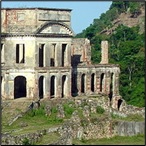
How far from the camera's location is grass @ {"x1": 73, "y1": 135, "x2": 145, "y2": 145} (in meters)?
43.8

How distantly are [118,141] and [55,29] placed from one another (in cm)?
1040

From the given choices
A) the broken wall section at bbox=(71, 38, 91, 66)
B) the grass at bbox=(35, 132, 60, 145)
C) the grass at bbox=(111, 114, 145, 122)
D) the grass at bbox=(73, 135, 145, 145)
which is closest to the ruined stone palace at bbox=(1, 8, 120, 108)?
the grass at bbox=(111, 114, 145, 122)

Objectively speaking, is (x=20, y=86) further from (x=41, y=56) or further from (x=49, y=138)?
(x=49, y=138)

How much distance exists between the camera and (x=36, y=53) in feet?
171

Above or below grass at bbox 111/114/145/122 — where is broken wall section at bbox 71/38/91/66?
above

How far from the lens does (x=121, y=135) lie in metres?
47.6

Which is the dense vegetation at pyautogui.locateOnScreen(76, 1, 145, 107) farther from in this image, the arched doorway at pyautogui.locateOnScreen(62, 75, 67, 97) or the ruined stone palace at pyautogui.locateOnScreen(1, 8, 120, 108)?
the ruined stone palace at pyautogui.locateOnScreen(1, 8, 120, 108)

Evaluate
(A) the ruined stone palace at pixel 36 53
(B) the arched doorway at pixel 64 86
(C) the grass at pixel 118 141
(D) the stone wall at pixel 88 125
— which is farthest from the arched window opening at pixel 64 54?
(C) the grass at pixel 118 141

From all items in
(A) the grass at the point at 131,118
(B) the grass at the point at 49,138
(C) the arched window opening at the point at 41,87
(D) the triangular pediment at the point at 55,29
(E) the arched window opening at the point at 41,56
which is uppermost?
(D) the triangular pediment at the point at 55,29

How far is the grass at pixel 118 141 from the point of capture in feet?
144

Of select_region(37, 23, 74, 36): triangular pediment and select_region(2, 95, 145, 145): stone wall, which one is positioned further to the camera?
select_region(37, 23, 74, 36): triangular pediment

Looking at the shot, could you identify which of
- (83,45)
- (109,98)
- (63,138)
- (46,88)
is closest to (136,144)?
(63,138)

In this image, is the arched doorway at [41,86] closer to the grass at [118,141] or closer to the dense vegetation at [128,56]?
the grass at [118,141]

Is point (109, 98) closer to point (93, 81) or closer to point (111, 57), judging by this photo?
point (93, 81)
